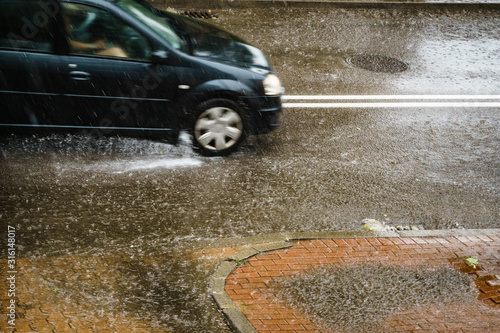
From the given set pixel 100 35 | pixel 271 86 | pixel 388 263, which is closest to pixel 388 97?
pixel 271 86

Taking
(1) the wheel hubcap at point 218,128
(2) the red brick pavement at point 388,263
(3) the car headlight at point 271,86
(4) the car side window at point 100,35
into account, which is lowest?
(2) the red brick pavement at point 388,263

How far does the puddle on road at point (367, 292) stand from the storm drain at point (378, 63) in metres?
5.74

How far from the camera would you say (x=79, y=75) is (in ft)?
22.8

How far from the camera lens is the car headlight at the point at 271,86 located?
749 centimetres

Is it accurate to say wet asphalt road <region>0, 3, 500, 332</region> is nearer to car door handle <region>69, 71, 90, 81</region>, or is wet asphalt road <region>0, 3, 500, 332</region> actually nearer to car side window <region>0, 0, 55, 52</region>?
car door handle <region>69, 71, 90, 81</region>

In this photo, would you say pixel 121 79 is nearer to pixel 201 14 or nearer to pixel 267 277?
pixel 267 277

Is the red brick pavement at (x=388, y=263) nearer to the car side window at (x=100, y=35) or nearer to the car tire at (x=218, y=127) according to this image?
the car tire at (x=218, y=127)

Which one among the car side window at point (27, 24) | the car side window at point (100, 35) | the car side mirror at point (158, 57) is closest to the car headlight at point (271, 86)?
the car side mirror at point (158, 57)

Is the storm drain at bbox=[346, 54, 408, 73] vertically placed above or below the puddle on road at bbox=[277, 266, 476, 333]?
above

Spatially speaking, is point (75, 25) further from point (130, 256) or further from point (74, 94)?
point (130, 256)

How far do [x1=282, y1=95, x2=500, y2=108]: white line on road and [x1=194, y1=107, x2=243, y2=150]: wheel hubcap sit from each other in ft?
5.58

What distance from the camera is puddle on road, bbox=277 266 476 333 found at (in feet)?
16.7

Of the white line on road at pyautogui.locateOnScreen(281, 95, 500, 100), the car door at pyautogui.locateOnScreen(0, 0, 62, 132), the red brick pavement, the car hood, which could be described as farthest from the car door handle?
the white line on road at pyautogui.locateOnScreen(281, 95, 500, 100)

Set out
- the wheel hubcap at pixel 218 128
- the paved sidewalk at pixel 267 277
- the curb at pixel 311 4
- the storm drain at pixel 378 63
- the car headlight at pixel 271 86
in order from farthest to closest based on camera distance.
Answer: the curb at pixel 311 4, the storm drain at pixel 378 63, the car headlight at pixel 271 86, the wheel hubcap at pixel 218 128, the paved sidewalk at pixel 267 277
